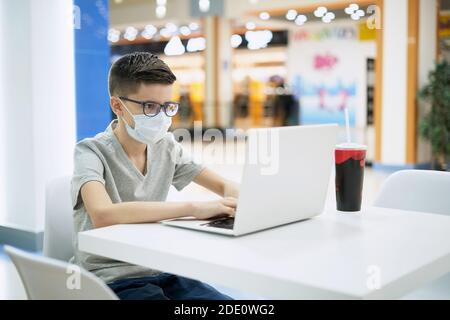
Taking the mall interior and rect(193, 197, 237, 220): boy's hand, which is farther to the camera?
the mall interior

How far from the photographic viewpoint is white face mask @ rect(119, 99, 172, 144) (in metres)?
1.74

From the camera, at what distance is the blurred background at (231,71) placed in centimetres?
423

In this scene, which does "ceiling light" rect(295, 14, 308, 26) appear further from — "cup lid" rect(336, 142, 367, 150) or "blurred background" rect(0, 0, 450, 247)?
"cup lid" rect(336, 142, 367, 150)

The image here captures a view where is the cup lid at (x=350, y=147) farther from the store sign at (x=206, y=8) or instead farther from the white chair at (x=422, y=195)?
the store sign at (x=206, y=8)

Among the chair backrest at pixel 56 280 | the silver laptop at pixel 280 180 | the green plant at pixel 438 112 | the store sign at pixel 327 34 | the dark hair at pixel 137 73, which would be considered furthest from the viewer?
the store sign at pixel 327 34

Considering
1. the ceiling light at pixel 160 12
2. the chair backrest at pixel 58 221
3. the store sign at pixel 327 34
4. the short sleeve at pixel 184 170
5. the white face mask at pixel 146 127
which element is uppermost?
the ceiling light at pixel 160 12

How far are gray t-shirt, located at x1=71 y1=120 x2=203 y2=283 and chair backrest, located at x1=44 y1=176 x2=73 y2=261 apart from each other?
107 mm

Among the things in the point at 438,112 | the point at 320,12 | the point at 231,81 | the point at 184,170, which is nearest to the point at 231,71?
the point at 231,81

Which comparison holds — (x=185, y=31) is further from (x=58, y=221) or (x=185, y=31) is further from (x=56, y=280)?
(x=56, y=280)

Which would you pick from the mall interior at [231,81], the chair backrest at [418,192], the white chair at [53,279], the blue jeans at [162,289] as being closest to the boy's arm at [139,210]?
the blue jeans at [162,289]

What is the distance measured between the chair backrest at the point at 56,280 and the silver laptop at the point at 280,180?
0.41 metres

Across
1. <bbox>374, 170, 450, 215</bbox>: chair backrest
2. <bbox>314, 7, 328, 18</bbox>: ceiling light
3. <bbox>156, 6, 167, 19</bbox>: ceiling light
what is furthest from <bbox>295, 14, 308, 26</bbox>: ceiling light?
<bbox>374, 170, 450, 215</bbox>: chair backrest
